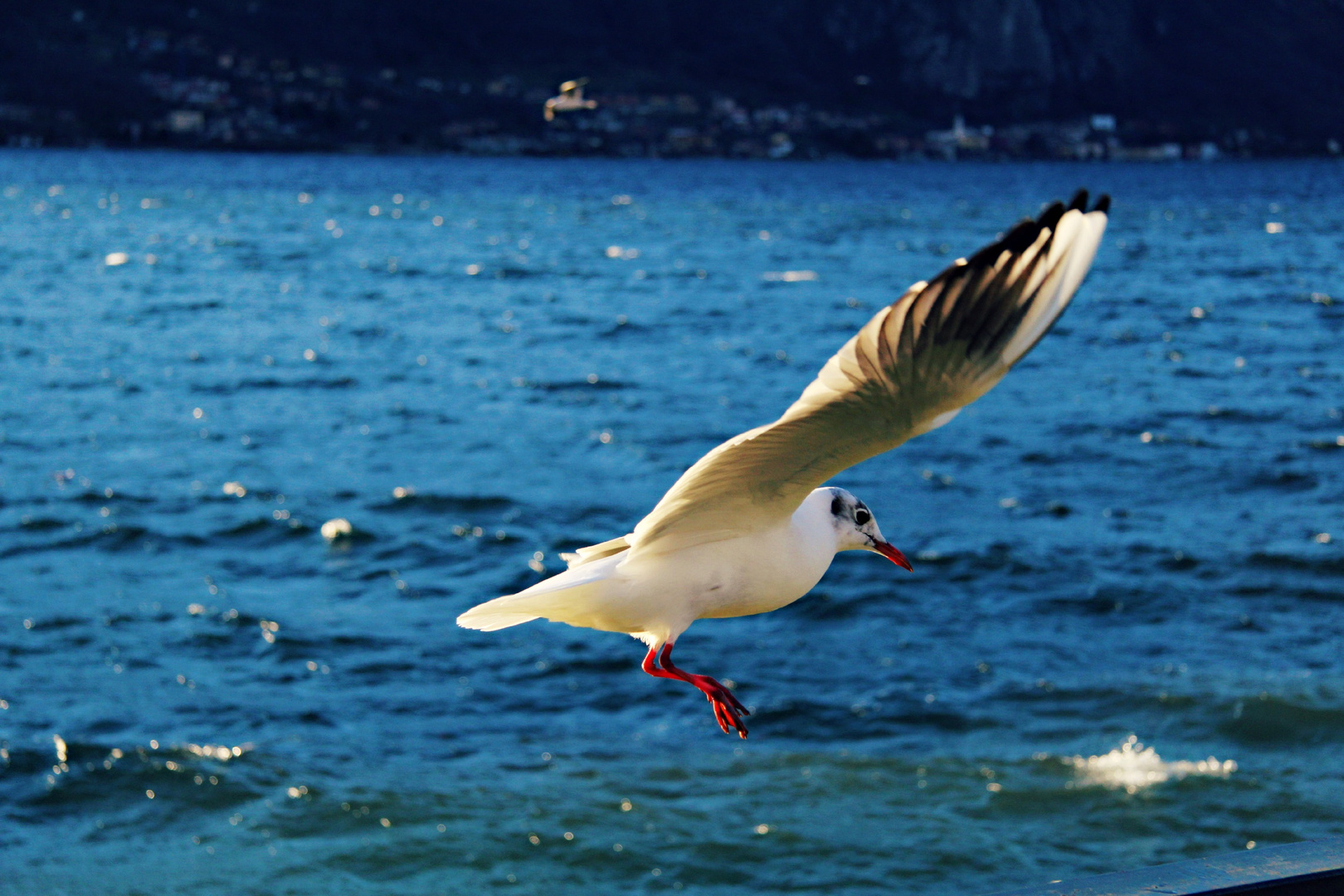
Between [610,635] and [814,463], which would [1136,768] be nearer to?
[610,635]

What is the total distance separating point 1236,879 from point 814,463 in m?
1.18

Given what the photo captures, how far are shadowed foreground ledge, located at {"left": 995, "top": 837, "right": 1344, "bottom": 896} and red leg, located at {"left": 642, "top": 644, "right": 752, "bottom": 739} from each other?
75cm

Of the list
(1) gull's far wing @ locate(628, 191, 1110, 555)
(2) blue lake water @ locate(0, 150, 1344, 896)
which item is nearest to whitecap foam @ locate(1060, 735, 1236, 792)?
(2) blue lake water @ locate(0, 150, 1344, 896)

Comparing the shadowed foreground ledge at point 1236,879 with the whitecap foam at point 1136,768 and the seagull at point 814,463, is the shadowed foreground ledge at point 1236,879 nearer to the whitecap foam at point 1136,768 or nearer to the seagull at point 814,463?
the seagull at point 814,463

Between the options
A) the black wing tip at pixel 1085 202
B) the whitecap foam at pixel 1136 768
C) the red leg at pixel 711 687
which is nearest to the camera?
the black wing tip at pixel 1085 202

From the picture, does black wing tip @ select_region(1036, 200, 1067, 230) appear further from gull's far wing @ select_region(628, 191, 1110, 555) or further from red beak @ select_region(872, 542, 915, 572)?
red beak @ select_region(872, 542, 915, 572)

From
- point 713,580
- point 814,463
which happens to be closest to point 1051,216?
point 814,463

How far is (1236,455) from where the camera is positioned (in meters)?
24.9

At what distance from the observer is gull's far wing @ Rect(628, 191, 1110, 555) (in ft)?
8.73

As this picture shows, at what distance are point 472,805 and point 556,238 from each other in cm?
6197

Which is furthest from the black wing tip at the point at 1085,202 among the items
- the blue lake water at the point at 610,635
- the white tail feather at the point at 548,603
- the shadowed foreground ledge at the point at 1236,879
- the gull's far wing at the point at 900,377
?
the blue lake water at the point at 610,635

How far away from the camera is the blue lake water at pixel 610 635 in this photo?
12125 millimetres

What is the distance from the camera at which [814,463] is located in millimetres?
3203

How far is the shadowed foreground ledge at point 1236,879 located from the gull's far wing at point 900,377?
3.17 feet
